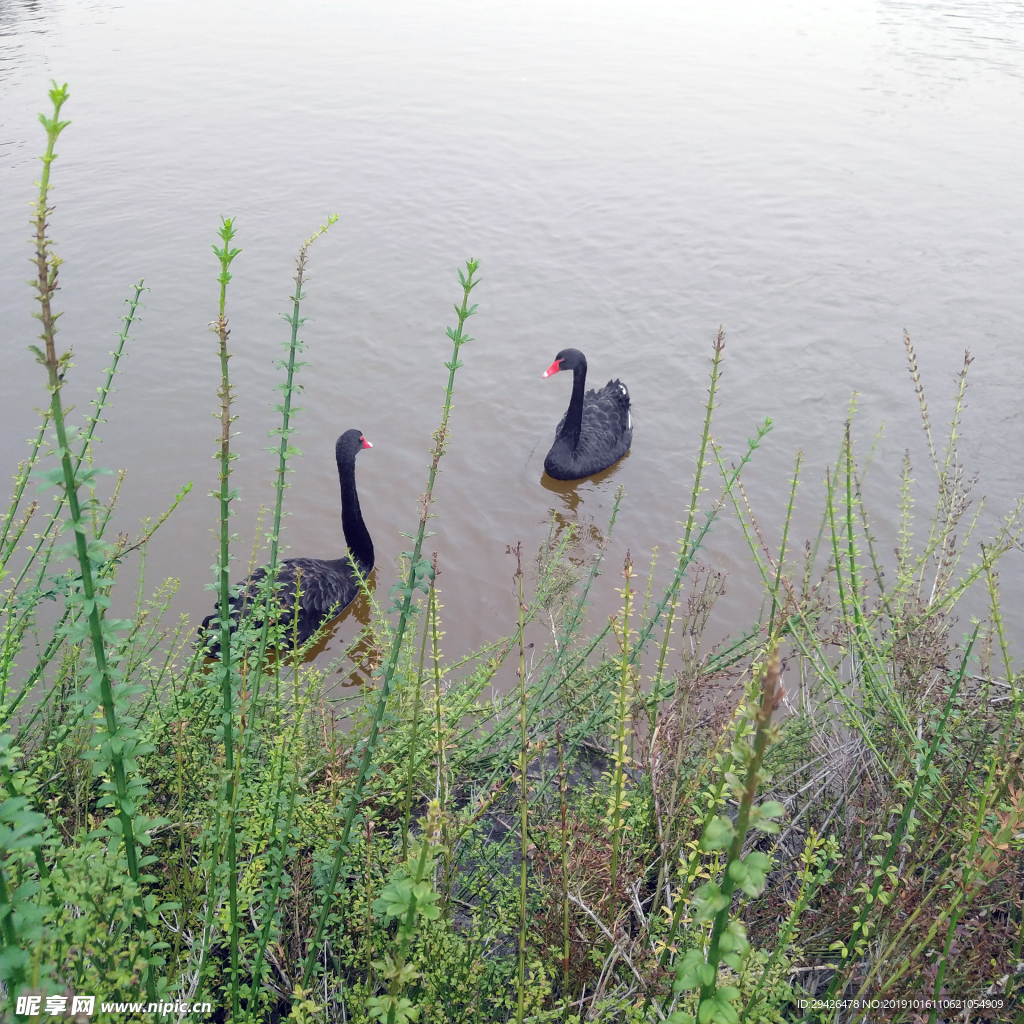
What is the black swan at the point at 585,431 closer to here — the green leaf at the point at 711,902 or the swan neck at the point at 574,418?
the swan neck at the point at 574,418

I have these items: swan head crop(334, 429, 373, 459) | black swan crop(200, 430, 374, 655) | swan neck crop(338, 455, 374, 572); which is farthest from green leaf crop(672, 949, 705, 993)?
swan head crop(334, 429, 373, 459)

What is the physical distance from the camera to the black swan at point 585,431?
7.30m

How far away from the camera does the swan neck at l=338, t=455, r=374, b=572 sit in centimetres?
615

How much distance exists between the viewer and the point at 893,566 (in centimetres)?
589

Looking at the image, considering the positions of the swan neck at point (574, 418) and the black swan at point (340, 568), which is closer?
the black swan at point (340, 568)

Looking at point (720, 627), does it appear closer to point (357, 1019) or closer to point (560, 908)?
point (560, 908)

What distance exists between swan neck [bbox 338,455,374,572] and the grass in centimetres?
286

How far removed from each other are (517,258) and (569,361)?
3.15 metres

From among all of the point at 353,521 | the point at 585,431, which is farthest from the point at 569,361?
the point at 353,521

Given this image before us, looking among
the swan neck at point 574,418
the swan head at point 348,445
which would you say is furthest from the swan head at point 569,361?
the swan head at point 348,445

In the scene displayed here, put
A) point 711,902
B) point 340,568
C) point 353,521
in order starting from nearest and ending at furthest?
1. point 711,902
2. point 340,568
3. point 353,521

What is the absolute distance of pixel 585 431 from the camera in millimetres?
7418

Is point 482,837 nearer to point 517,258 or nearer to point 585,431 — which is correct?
point 585,431

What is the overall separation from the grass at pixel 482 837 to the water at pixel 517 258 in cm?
303
